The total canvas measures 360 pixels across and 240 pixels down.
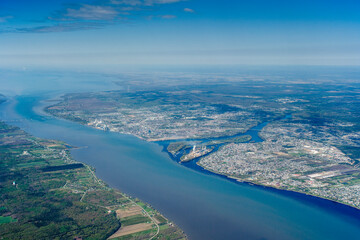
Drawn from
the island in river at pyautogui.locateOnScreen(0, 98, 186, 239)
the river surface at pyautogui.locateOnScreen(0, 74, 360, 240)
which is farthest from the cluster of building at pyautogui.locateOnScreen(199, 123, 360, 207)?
the island in river at pyautogui.locateOnScreen(0, 98, 186, 239)

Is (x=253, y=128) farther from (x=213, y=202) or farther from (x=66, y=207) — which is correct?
(x=66, y=207)

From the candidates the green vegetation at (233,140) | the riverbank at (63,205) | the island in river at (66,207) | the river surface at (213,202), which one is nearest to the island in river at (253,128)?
the green vegetation at (233,140)

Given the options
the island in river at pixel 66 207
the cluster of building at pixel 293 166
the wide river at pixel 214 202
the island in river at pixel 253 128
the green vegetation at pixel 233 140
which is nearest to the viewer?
the island in river at pixel 66 207

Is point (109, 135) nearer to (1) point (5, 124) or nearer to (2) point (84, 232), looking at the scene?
(1) point (5, 124)

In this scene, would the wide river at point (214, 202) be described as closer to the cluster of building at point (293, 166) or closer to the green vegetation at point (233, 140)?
the cluster of building at point (293, 166)

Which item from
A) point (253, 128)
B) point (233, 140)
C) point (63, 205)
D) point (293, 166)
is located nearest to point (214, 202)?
point (63, 205)

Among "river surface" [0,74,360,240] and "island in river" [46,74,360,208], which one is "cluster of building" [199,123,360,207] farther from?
"river surface" [0,74,360,240]

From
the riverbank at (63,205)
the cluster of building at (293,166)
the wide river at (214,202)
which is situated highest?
the cluster of building at (293,166)
